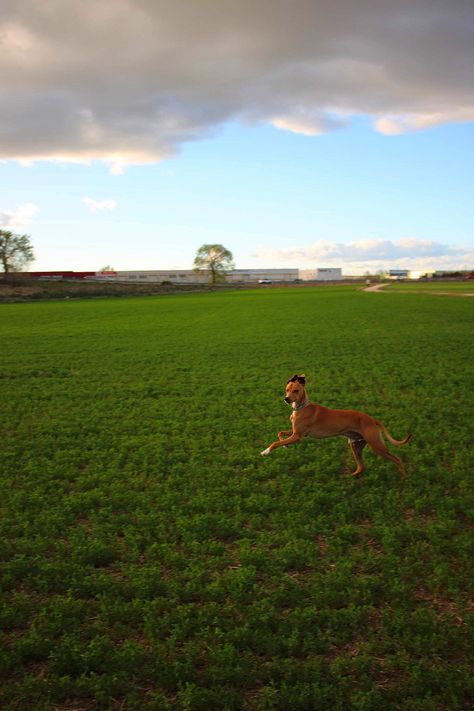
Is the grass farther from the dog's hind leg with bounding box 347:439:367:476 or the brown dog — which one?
the brown dog

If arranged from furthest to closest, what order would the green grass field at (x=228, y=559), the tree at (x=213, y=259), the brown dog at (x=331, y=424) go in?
the tree at (x=213, y=259) → the brown dog at (x=331, y=424) → the green grass field at (x=228, y=559)

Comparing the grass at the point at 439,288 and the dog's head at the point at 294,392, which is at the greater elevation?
the grass at the point at 439,288

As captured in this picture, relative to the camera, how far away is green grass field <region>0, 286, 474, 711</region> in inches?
164

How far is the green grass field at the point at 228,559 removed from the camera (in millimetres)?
4160

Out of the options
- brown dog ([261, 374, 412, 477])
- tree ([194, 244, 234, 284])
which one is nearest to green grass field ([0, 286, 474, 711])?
brown dog ([261, 374, 412, 477])

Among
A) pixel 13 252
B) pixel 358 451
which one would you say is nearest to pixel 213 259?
pixel 13 252

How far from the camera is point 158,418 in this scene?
12273mm

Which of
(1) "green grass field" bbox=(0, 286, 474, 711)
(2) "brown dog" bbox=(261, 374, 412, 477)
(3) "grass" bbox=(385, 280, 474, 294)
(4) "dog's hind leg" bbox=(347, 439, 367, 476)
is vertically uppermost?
(3) "grass" bbox=(385, 280, 474, 294)

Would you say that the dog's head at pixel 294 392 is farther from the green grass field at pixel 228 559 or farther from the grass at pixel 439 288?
the grass at pixel 439 288

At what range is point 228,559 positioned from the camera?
19.5 feet

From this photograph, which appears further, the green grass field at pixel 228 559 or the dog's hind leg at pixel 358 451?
the dog's hind leg at pixel 358 451

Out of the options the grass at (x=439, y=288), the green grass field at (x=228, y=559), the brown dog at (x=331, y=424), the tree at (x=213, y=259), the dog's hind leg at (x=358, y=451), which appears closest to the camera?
the green grass field at (x=228, y=559)

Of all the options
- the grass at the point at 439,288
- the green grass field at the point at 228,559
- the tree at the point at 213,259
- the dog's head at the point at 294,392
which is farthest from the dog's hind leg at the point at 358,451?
the tree at the point at 213,259

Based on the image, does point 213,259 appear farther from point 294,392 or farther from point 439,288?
point 294,392
